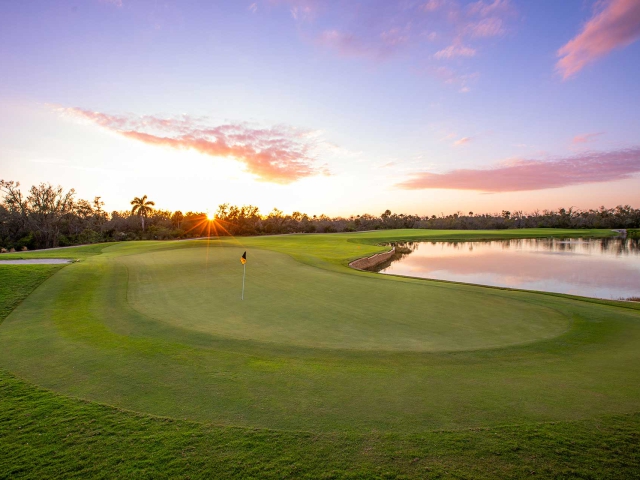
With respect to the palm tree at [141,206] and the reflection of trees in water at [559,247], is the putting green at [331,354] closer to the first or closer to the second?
the reflection of trees in water at [559,247]

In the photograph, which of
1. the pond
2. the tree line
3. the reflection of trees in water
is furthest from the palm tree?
the pond

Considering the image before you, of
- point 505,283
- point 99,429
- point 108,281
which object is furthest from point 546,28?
point 108,281

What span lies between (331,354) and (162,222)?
62726 millimetres

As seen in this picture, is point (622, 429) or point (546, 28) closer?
point (622, 429)

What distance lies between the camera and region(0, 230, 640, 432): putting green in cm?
411

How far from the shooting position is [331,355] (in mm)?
6094

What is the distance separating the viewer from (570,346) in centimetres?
684

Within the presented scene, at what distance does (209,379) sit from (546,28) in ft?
68.5

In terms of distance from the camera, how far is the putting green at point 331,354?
13.5 feet

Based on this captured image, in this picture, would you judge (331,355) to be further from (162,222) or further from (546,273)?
(162,222)

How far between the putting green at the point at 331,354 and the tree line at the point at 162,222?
111 feet

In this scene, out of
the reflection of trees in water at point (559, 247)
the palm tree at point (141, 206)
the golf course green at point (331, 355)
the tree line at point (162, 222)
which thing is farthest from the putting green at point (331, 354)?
the palm tree at point (141, 206)

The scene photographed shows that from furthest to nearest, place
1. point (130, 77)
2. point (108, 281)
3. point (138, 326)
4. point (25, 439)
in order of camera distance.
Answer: point (130, 77) → point (108, 281) → point (138, 326) → point (25, 439)

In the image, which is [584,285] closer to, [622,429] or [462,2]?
[462,2]
